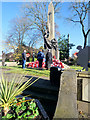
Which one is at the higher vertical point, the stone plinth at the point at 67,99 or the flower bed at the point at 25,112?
the stone plinth at the point at 67,99

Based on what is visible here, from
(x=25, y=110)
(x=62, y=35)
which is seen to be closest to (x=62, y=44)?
(x=62, y=35)

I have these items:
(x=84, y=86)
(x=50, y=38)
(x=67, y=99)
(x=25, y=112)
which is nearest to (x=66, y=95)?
(x=67, y=99)

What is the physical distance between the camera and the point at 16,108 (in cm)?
188

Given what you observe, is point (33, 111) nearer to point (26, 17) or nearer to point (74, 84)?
point (74, 84)

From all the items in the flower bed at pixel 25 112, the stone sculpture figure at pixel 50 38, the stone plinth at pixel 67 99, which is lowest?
the flower bed at pixel 25 112

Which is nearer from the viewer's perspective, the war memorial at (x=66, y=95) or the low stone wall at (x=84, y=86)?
the war memorial at (x=66, y=95)

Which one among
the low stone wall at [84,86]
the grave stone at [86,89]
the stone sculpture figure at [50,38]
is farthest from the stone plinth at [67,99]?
the stone sculpture figure at [50,38]

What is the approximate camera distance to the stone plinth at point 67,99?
1.65 metres

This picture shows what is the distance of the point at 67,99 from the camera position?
79.5 inches

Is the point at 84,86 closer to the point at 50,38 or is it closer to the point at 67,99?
the point at 67,99

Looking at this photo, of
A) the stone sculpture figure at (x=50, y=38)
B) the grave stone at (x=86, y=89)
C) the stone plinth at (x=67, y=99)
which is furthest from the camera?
the stone sculpture figure at (x=50, y=38)

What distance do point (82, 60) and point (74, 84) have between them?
1.70 meters

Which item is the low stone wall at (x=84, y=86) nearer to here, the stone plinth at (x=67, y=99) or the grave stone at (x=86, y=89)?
the grave stone at (x=86, y=89)

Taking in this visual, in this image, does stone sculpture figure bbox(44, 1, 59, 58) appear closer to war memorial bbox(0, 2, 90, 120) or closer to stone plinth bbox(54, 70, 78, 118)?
war memorial bbox(0, 2, 90, 120)
